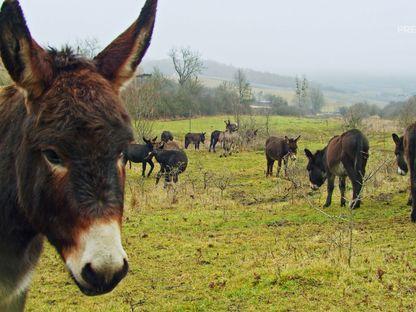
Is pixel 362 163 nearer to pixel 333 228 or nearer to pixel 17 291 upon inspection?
pixel 333 228

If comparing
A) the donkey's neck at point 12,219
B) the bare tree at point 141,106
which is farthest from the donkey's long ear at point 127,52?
the bare tree at point 141,106

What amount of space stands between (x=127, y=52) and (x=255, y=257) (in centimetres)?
635

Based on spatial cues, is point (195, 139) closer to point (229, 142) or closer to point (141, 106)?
point (229, 142)

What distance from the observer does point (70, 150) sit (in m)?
2.19

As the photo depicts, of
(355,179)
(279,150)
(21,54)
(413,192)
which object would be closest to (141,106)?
(279,150)

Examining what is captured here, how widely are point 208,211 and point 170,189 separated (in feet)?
10.6

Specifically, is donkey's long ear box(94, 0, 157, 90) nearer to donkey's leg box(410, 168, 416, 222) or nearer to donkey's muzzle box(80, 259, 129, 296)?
donkey's muzzle box(80, 259, 129, 296)

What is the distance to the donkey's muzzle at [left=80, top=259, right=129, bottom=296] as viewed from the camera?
2.04 metres

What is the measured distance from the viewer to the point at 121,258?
209 centimetres

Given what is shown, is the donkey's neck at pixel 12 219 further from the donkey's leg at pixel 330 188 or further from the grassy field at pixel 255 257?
the donkey's leg at pixel 330 188

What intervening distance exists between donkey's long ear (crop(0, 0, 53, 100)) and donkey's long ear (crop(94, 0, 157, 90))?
342 mm

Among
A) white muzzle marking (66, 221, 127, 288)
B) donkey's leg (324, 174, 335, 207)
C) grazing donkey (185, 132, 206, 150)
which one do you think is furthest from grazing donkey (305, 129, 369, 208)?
grazing donkey (185, 132, 206, 150)

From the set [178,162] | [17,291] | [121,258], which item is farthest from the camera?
[178,162]

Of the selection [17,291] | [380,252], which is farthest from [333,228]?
[17,291]
